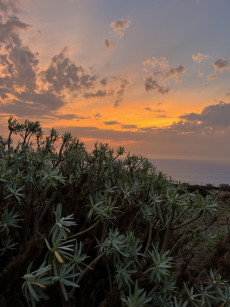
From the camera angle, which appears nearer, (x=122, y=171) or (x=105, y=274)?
(x=105, y=274)

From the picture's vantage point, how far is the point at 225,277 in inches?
128

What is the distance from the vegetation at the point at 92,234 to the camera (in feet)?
6.53

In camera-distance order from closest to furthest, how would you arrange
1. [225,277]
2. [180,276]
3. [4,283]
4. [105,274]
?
[4,283] → [105,274] → [225,277] → [180,276]

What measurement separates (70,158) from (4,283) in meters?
2.22

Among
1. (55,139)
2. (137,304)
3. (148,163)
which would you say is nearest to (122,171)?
(148,163)

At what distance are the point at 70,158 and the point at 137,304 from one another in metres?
2.53

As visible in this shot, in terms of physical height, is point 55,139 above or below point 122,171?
above

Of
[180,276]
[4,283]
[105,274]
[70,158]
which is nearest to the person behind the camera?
[4,283]

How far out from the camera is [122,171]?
4.45 m

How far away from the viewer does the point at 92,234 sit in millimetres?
3279

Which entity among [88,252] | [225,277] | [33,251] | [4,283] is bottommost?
[225,277]

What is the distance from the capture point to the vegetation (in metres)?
1.99

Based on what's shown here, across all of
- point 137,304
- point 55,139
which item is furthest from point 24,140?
point 137,304

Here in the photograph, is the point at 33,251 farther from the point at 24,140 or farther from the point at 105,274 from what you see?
the point at 24,140
